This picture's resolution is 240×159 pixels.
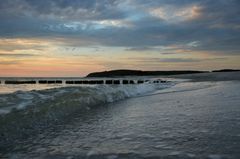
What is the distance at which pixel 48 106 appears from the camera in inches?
361

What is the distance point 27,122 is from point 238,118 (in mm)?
5109

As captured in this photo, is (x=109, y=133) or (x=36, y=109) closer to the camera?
(x=109, y=133)

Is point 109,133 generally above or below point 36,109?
below

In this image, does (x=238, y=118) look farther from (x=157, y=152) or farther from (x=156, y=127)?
(x=157, y=152)

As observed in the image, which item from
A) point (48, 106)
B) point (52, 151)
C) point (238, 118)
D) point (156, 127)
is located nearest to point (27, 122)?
point (48, 106)

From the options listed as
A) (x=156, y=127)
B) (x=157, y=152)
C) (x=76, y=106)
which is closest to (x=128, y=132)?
(x=156, y=127)

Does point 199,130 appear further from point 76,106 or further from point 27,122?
point 76,106

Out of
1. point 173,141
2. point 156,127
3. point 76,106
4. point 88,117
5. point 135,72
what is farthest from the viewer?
point 135,72

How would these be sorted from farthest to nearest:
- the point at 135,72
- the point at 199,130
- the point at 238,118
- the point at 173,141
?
the point at 135,72 < the point at 238,118 < the point at 199,130 < the point at 173,141

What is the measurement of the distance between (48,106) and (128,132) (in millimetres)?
3620

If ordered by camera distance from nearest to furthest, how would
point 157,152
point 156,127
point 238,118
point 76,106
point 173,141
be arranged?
point 157,152
point 173,141
point 156,127
point 238,118
point 76,106

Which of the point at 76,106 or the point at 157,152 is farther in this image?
the point at 76,106

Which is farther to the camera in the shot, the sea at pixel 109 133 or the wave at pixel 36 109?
the wave at pixel 36 109

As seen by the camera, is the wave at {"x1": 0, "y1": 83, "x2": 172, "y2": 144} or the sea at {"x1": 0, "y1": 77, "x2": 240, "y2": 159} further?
the wave at {"x1": 0, "y1": 83, "x2": 172, "y2": 144}
